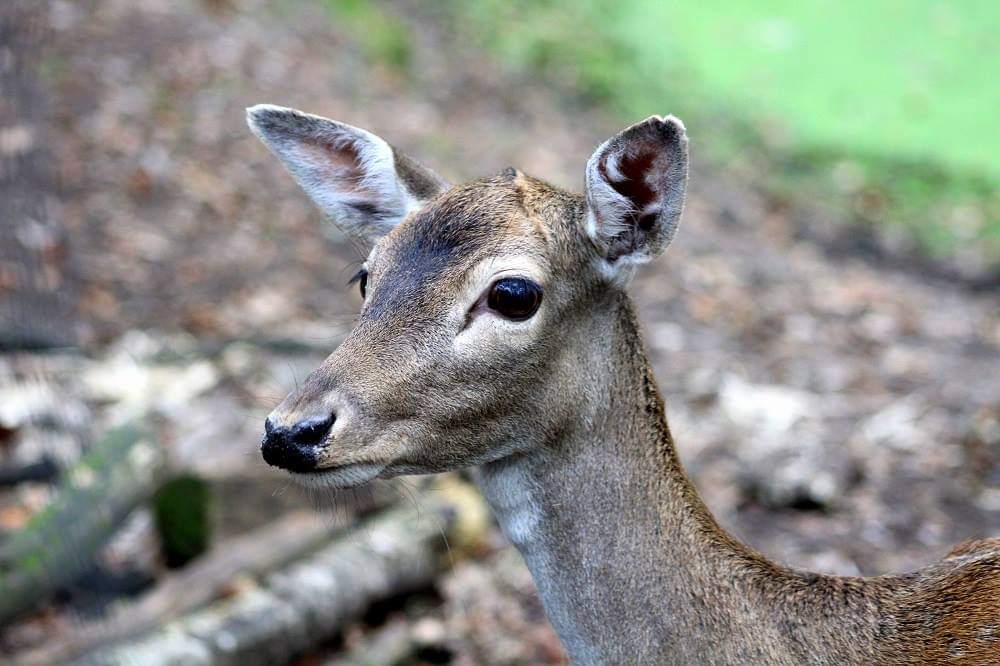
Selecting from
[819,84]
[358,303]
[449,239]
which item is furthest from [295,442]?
[819,84]

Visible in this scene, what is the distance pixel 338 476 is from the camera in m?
2.80

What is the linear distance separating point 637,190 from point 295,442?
1112 mm

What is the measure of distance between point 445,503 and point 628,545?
9.36ft

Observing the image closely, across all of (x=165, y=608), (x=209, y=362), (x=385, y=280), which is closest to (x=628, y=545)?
(x=385, y=280)

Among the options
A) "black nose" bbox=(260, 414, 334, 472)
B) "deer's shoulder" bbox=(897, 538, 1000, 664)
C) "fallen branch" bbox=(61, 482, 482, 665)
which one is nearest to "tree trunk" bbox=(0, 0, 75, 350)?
"fallen branch" bbox=(61, 482, 482, 665)

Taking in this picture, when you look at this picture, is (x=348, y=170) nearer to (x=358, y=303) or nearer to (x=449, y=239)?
(x=449, y=239)

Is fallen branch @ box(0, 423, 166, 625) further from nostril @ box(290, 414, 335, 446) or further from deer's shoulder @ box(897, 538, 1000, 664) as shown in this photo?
deer's shoulder @ box(897, 538, 1000, 664)

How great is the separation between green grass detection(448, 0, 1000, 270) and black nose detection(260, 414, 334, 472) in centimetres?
871

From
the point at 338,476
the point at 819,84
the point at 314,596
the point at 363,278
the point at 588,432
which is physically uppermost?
the point at 819,84

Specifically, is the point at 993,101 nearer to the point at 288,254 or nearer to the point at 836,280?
the point at 836,280

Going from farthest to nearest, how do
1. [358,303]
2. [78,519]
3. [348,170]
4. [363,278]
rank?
[358,303] < [78,519] < [348,170] < [363,278]

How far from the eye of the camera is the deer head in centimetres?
286

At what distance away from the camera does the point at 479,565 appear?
5859 millimetres

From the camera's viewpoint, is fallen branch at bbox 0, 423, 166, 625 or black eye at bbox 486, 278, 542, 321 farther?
fallen branch at bbox 0, 423, 166, 625
